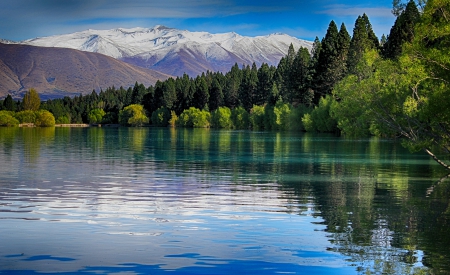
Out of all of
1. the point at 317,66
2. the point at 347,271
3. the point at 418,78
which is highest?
the point at 317,66

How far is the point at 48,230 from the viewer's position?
17.8m

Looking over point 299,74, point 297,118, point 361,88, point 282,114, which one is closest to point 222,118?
point 282,114

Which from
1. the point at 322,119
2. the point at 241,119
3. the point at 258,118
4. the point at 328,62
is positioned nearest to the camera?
the point at 322,119

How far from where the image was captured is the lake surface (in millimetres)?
14414

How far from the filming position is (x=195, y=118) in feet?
624

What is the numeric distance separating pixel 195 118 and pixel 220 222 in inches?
6724

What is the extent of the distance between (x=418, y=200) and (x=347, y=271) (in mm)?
13152

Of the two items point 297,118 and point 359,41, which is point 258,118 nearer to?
point 297,118

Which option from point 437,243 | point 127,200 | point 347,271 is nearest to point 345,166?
point 127,200

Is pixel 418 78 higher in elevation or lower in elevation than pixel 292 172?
higher

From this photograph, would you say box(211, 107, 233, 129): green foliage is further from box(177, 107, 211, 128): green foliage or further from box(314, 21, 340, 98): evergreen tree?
box(314, 21, 340, 98): evergreen tree

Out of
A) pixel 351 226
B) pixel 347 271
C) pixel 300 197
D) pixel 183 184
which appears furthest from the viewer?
pixel 183 184

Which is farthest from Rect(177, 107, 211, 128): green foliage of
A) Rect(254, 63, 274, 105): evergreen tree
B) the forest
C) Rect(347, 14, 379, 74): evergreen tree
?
Rect(347, 14, 379, 74): evergreen tree

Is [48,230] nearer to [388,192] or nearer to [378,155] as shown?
[388,192]
